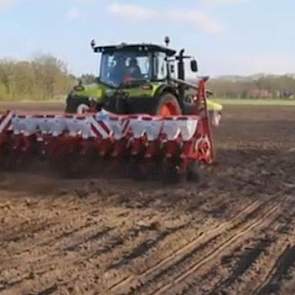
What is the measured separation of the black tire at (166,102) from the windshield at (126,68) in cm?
48

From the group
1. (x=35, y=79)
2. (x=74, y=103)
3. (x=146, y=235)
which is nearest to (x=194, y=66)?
(x=74, y=103)

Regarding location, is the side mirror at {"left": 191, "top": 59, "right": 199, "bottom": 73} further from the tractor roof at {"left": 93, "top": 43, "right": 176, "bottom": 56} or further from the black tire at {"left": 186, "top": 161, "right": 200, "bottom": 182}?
the black tire at {"left": 186, "top": 161, "right": 200, "bottom": 182}

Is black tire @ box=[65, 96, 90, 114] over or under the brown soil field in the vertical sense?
over

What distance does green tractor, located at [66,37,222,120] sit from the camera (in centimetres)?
1229

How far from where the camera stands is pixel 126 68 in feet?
42.2

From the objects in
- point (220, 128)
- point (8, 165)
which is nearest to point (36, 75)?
point (220, 128)

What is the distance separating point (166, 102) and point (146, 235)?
19.0 feet

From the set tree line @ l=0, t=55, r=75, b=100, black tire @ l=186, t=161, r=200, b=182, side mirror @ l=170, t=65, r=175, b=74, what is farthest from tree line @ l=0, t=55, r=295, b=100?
black tire @ l=186, t=161, r=200, b=182

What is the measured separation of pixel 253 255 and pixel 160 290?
1.36 meters

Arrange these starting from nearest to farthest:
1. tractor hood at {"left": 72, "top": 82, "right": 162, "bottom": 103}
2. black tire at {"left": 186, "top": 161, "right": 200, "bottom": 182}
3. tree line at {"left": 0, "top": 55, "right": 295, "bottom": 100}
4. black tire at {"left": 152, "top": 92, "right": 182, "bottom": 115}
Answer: black tire at {"left": 186, "top": 161, "right": 200, "bottom": 182}
black tire at {"left": 152, "top": 92, "right": 182, "bottom": 115}
tractor hood at {"left": 72, "top": 82, "right": 162, "bottom": 103}
tree line at {"left": 0, "top": 55, "right": 295, "bottom": 100}

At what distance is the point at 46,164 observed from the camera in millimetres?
11539

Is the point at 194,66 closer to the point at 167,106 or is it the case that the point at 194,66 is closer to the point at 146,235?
the point at 167,106

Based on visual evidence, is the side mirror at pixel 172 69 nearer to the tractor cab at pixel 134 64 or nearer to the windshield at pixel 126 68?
the tractor cab at pixel 134 64

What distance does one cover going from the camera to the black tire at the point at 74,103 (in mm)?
12570
